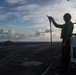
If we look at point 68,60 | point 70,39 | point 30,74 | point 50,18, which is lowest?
point 30,74

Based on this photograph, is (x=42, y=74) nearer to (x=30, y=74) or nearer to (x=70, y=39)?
(x=30, y=74)

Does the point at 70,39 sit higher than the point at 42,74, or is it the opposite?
the point at 70,39

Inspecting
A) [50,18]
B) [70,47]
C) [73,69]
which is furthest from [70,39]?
[73,69]

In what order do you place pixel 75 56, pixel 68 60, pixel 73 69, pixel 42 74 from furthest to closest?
1. pixel 73 69
2. pixel 42 74
3. pixel 68 60
4. pixel 75 56

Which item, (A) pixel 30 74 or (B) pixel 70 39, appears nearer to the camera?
(B) pixel 70 39

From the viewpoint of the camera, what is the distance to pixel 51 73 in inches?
449

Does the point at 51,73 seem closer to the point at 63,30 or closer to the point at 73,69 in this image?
the point at 73,69

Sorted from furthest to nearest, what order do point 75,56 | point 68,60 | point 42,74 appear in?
point 42,74
point 68,60
point 75,56

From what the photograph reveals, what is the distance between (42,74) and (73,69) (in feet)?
4.95

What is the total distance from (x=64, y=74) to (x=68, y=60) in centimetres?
57

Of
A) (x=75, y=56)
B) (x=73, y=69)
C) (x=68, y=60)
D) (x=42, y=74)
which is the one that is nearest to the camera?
Result: (x=75, y=56)

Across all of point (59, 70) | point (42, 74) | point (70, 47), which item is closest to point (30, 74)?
point (42, 74)

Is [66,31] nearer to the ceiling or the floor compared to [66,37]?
nearer to the ceiling

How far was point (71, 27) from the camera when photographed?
414 inches
